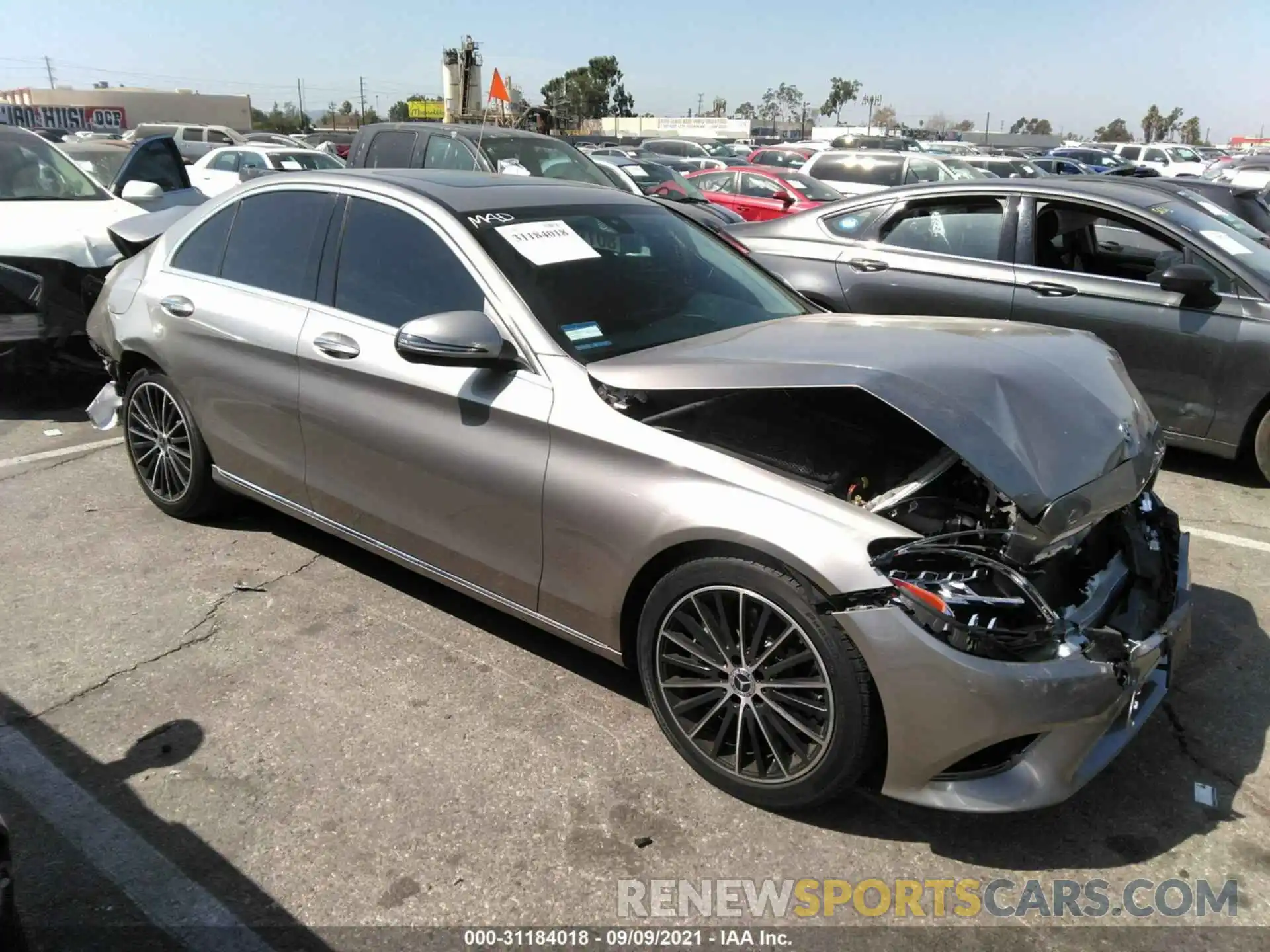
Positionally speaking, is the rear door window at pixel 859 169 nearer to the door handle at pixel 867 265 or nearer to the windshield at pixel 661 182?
the windshield at pixel 661 182

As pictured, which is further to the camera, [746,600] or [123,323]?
[123,323]

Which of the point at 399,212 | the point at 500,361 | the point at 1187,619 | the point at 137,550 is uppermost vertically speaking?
the point at 399,212

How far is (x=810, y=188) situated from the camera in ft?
50.0

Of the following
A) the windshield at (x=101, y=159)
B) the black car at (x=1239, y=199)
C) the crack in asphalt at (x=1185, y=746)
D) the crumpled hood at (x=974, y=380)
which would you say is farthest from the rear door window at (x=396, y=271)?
the windshield at (x=101, y=159)

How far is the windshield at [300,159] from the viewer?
1689 centimetres

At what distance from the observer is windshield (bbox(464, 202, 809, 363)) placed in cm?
330

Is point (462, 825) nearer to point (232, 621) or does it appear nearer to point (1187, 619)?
point (232, 621)

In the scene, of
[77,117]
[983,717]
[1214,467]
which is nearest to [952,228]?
[1214,467]

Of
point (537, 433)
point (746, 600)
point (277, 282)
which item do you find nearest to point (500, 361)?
point (537, 433)

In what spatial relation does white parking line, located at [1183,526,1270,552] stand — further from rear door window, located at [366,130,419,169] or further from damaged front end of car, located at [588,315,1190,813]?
rear door window, located at [366,130,419,169]

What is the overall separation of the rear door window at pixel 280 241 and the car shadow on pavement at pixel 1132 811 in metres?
2.84

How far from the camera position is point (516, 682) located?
3.44m

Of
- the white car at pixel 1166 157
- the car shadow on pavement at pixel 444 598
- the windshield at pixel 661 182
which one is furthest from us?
the white car at pixel 1166 157

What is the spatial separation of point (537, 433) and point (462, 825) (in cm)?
120
